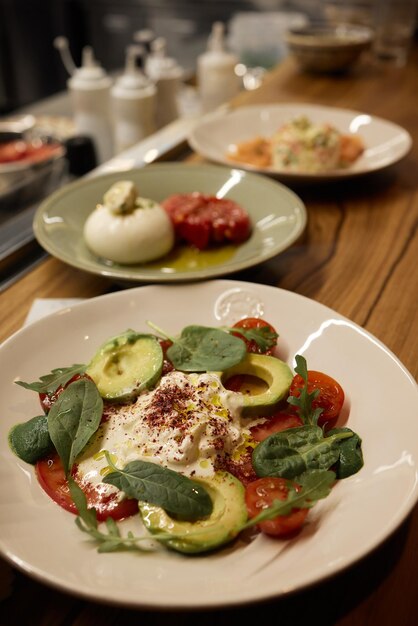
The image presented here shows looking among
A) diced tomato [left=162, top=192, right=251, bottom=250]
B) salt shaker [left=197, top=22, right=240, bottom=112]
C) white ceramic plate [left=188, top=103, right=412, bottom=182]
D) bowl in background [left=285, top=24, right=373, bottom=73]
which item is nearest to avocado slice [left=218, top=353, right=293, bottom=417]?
diced tomato [left=162, top=192, right=251, bottom=250]

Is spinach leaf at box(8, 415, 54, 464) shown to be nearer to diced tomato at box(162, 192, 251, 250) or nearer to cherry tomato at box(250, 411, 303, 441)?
cherry tomato at box(250, 411, 303, 441)

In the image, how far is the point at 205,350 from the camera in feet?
3.23

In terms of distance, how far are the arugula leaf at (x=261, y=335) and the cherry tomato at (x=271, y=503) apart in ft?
0.91

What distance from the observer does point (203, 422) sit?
2.72ft

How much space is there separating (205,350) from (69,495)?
0.31 meters

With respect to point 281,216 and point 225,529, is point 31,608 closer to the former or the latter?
point 225,529

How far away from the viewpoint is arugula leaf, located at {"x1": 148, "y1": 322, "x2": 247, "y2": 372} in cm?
96

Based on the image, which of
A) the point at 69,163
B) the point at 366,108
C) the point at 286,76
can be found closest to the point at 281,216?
the point at 69,163

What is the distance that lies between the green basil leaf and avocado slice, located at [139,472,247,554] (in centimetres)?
21

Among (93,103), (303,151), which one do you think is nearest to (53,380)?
(303,151)

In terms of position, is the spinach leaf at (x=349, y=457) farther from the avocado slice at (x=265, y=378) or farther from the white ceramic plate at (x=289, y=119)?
the white ceramic plate at (x=289, y=119)

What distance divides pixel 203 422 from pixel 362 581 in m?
0.28

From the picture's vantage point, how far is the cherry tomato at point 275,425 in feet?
2.89

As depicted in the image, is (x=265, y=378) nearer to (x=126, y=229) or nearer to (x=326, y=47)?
(x=126, y=229)
